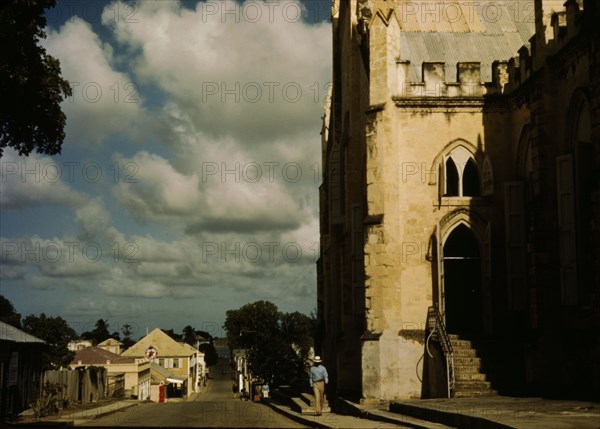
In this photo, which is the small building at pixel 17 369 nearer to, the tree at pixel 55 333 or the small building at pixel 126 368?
the small building at pixel 126 368

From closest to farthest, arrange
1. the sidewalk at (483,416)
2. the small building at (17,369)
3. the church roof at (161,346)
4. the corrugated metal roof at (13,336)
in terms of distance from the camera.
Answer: the sidewalk at (483,416) < the small building at (17,369) < the corrugated metal roof at (13,336) < the church roof at (161,346)

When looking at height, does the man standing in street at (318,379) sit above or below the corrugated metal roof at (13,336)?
below

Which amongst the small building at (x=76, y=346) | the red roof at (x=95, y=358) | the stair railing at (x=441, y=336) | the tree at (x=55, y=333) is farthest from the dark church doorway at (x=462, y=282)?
the small building at (x=76, y=346)

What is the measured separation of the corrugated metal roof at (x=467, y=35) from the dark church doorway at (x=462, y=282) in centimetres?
524

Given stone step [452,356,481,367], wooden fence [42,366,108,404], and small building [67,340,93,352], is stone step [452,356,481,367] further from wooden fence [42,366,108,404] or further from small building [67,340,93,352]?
small building [67,340,93,352]

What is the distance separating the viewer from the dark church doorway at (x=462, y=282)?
24.6 metres

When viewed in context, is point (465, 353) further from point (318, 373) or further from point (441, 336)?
point (318, 373)

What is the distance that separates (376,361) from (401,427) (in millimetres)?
7269

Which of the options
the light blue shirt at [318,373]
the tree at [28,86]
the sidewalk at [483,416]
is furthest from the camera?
the light blue shirt at [318,373]

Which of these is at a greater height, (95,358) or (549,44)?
(549,44)

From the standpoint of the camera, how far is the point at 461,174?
2428 centimetres

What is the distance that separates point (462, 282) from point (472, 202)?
3.87 meters

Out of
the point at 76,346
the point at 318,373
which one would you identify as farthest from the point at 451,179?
the point at 76,346

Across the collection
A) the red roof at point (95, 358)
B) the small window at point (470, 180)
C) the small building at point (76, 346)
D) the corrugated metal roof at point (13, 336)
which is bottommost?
the small building at point (76, 346)
